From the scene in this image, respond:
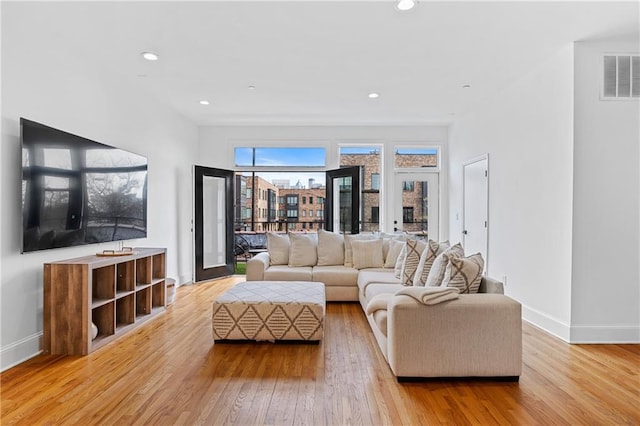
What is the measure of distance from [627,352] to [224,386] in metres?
3.38

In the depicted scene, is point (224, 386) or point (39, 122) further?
point (39, 122)

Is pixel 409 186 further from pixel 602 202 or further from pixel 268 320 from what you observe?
pixel 268 320

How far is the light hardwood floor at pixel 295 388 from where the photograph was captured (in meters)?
2.09

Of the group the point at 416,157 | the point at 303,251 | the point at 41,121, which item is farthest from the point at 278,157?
the point at 41,121

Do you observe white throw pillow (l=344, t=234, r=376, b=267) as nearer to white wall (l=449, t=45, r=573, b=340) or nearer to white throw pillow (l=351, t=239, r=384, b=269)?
white throw pillow (l=351, t=239, r=384, b=269)

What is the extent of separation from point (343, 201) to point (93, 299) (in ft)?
13.9

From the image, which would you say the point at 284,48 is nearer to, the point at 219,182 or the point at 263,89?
the point at 263,89

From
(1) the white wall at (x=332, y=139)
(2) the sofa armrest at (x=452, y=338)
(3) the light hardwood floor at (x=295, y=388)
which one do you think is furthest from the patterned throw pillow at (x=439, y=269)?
(1) the white wall at (x=332, y=139)

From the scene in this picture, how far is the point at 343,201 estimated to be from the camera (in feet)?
21.6

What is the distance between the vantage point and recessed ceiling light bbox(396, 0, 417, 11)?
264 centimetres

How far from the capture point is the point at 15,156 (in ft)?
9.21

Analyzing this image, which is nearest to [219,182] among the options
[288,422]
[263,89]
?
[263,89]

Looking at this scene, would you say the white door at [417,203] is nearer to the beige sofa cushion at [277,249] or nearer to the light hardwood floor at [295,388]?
the beige sofa cushion at [277,249]

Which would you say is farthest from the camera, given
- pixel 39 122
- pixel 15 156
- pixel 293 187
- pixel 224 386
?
pixel 293 187
